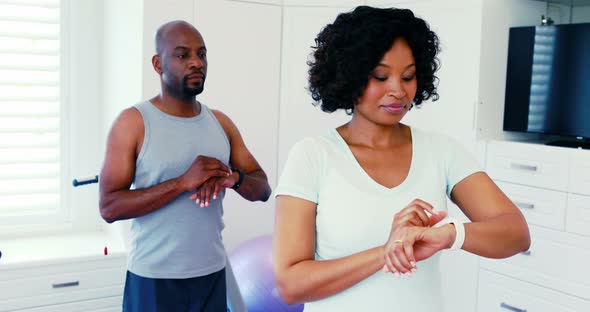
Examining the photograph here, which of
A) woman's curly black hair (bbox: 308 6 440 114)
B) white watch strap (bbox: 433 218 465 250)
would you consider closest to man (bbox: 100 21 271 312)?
woman's curly black hair (bbox: 308 6 440 114)

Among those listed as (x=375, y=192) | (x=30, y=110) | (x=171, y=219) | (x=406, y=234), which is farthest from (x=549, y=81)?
(x=30, y=110)

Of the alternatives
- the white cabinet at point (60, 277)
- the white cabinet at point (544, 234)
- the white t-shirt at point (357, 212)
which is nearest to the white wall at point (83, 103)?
the white cabinet at point (60, 277)

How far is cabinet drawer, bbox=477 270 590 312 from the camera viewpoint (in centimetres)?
256

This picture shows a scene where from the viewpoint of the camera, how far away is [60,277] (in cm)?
290

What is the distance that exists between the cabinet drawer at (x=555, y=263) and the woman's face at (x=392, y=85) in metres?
1.61

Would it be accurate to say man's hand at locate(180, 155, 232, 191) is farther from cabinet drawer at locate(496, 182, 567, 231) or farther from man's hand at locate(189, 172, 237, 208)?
cabinet drawer at locate(496, 182, 567, 231)

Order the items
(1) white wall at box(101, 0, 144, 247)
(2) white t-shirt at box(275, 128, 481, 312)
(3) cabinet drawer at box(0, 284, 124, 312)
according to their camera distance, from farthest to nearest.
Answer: (1) white wall at box(101, 0, 144, 247) < (3) cabinet drawer at box(0, 284, 124, 312) < (2) white t-shirt at box(275, 128, 481, 312)

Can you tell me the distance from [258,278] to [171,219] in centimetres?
97

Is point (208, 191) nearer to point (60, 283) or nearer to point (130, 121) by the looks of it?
point (130, 121)

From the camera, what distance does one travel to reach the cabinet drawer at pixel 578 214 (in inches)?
97.8

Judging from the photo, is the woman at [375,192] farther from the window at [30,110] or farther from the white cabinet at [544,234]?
the window at [30,110]

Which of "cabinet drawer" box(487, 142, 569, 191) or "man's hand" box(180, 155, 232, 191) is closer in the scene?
"man's hand" box(180, 155, 232, 191)

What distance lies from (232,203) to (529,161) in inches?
56.7

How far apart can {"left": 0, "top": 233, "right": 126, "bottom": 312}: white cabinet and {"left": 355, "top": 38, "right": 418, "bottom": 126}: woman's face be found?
82.4 inches
